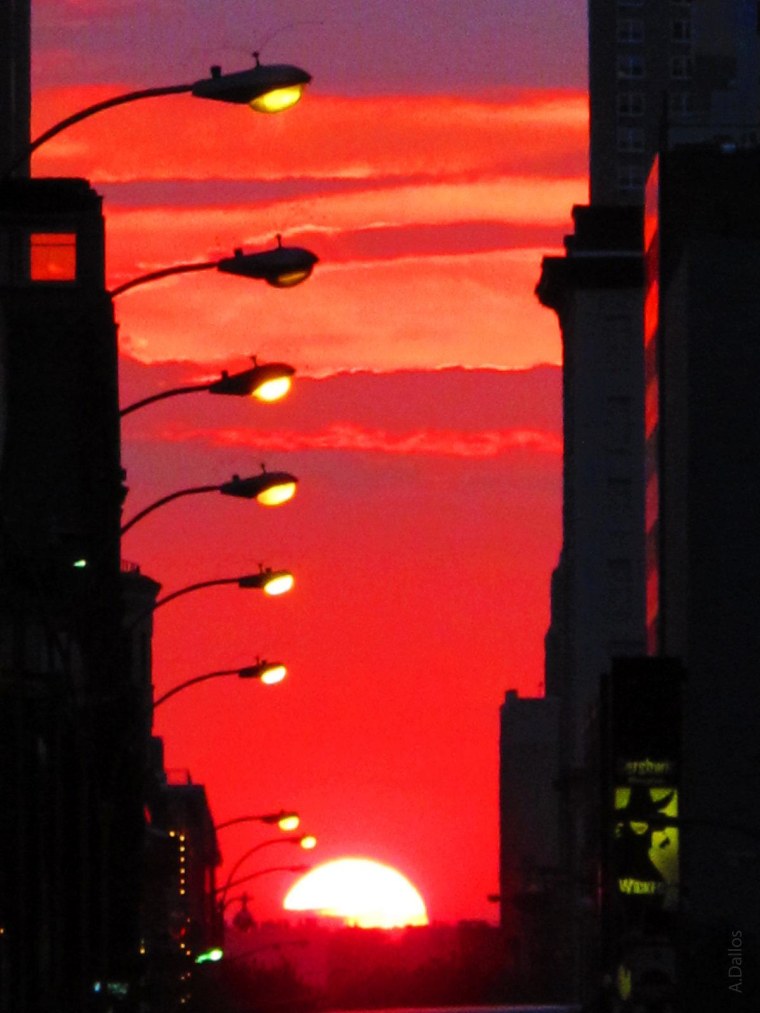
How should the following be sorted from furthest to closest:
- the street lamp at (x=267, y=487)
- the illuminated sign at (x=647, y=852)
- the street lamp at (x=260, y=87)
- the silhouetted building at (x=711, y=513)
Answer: the silhouetted building at (x=711, y=513) → the illuminated sign at (x=647, y=852) → the street lamp at (x=267, y=487) → the street lamp at (x=260, y=87)

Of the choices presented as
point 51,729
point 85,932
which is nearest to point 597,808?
point 51,729

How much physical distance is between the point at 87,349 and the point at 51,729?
2715 cm

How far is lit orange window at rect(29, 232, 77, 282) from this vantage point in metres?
92.1

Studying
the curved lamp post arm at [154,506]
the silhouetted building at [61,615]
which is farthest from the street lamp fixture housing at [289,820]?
the curved lamp post arm at [154,506]

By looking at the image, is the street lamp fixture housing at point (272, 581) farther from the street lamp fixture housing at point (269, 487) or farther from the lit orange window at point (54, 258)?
the lit orange window at point (54, 258)

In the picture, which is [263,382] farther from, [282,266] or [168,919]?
[168,919]

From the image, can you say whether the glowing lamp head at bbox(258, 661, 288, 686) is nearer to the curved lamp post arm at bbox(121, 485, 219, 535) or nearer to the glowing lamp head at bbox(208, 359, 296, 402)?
the curved lamp post arm at bbox(121, 485, 219, 535)

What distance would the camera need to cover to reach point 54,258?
92562 millimetres

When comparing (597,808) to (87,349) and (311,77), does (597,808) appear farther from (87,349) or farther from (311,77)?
(311,77)

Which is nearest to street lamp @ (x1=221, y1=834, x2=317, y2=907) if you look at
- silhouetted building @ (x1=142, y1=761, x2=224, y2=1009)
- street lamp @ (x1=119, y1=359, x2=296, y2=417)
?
silhouetted building @ (x1=142, y1=761, x2=224, y2=1009)

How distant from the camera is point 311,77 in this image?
85.8 ft

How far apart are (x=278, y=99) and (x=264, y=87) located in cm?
15

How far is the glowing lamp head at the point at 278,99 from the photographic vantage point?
26094mm

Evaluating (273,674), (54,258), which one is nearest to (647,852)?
(54,258)
